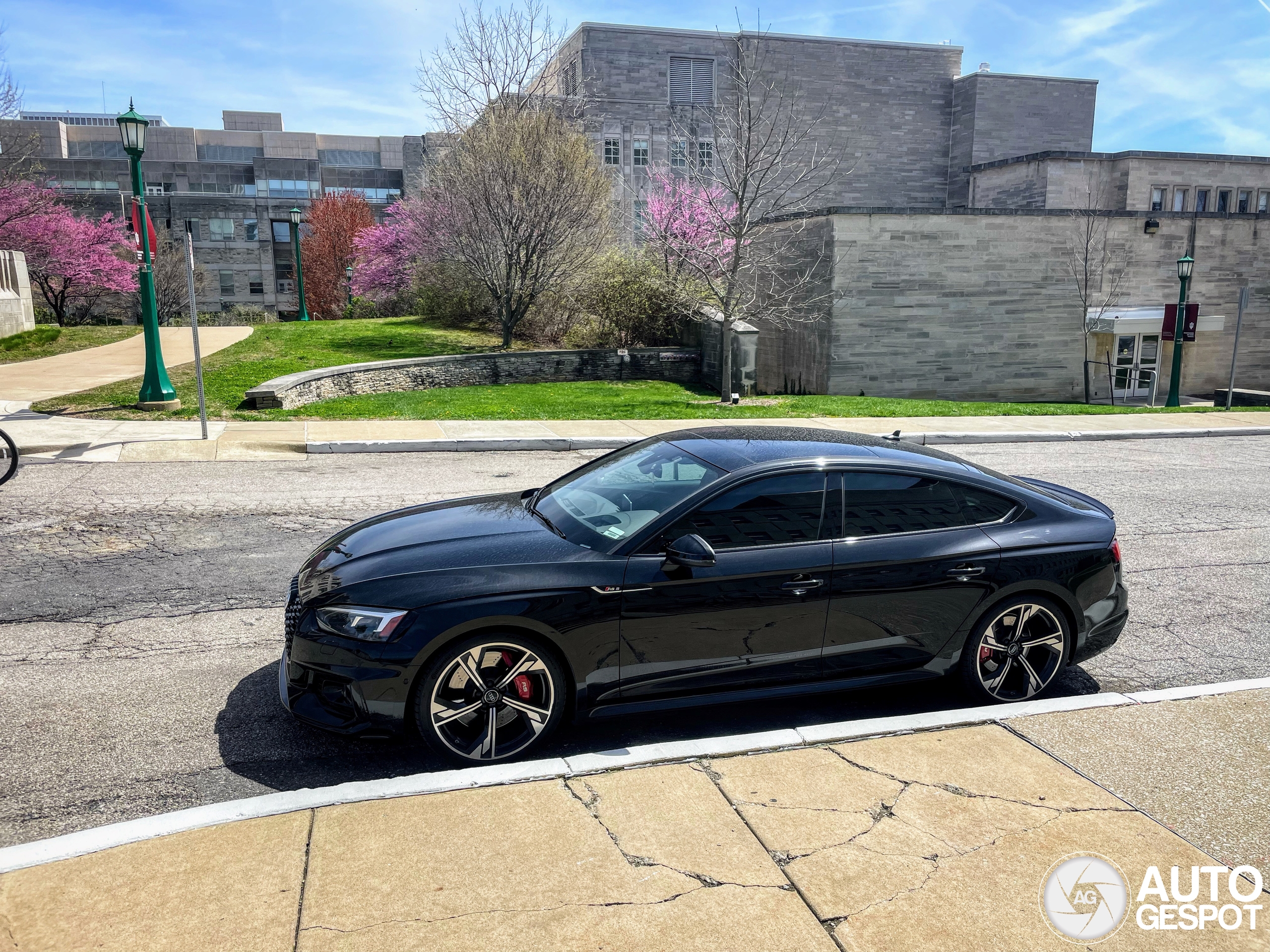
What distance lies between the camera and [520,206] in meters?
24.2

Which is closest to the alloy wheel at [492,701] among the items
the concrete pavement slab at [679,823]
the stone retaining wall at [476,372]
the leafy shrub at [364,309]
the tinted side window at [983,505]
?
the concrete pavement slab at [679,823]

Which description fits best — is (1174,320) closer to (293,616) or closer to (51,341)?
(293,616)

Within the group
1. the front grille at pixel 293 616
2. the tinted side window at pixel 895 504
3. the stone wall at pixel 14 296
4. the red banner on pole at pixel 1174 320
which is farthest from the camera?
the red banner on pole at pixel 1174 320

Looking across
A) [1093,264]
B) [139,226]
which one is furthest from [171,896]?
[1093,264]

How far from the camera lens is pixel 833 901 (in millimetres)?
3266

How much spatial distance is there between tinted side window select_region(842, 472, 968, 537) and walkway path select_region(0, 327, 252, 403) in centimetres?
1400

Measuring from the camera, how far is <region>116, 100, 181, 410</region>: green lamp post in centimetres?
1411

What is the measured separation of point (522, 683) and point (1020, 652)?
2814mm

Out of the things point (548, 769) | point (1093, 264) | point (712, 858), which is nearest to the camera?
point (712, 858)

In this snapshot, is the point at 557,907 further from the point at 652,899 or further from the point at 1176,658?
the point at 1176,658

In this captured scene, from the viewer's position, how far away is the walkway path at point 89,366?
55.4ft

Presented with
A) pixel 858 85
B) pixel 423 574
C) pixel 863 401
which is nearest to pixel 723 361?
pixel 863 401

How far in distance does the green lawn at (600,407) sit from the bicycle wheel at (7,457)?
5.38m

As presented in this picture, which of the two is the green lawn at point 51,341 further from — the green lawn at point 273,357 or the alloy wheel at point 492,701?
the alloy wheel at point 492,701
